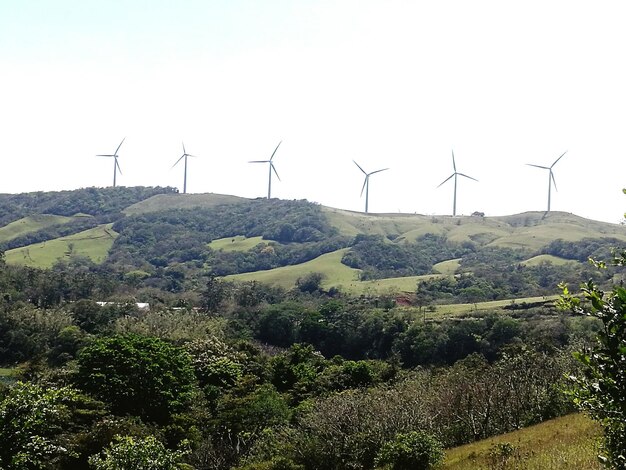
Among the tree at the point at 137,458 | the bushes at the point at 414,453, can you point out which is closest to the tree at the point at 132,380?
the tree at the point at 137,458

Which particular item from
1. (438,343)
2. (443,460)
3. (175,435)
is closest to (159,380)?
(175,435)

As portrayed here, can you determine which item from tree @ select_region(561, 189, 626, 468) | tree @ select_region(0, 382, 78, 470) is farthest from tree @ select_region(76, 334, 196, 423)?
tree @ select_region(561, 189, 626, 468)

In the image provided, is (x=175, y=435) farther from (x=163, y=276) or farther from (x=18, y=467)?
(x=163, y=276)

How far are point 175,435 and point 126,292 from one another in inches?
3774

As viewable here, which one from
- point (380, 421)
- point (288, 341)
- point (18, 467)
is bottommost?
point (288, 341)

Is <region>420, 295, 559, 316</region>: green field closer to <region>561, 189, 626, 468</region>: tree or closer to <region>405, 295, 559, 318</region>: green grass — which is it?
<region>405, 295, 559, 318</region>: green grass

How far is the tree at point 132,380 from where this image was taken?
55344 mm

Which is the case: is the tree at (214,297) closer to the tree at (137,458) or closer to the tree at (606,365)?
the tree at (137,458)

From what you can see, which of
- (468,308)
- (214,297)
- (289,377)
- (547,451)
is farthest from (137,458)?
(214,297)

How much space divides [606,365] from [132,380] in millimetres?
52465

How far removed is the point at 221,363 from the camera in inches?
2820

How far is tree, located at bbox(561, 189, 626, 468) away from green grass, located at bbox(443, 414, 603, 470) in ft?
29.1

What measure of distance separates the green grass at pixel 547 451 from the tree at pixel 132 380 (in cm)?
2929

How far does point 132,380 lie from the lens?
185 feet
